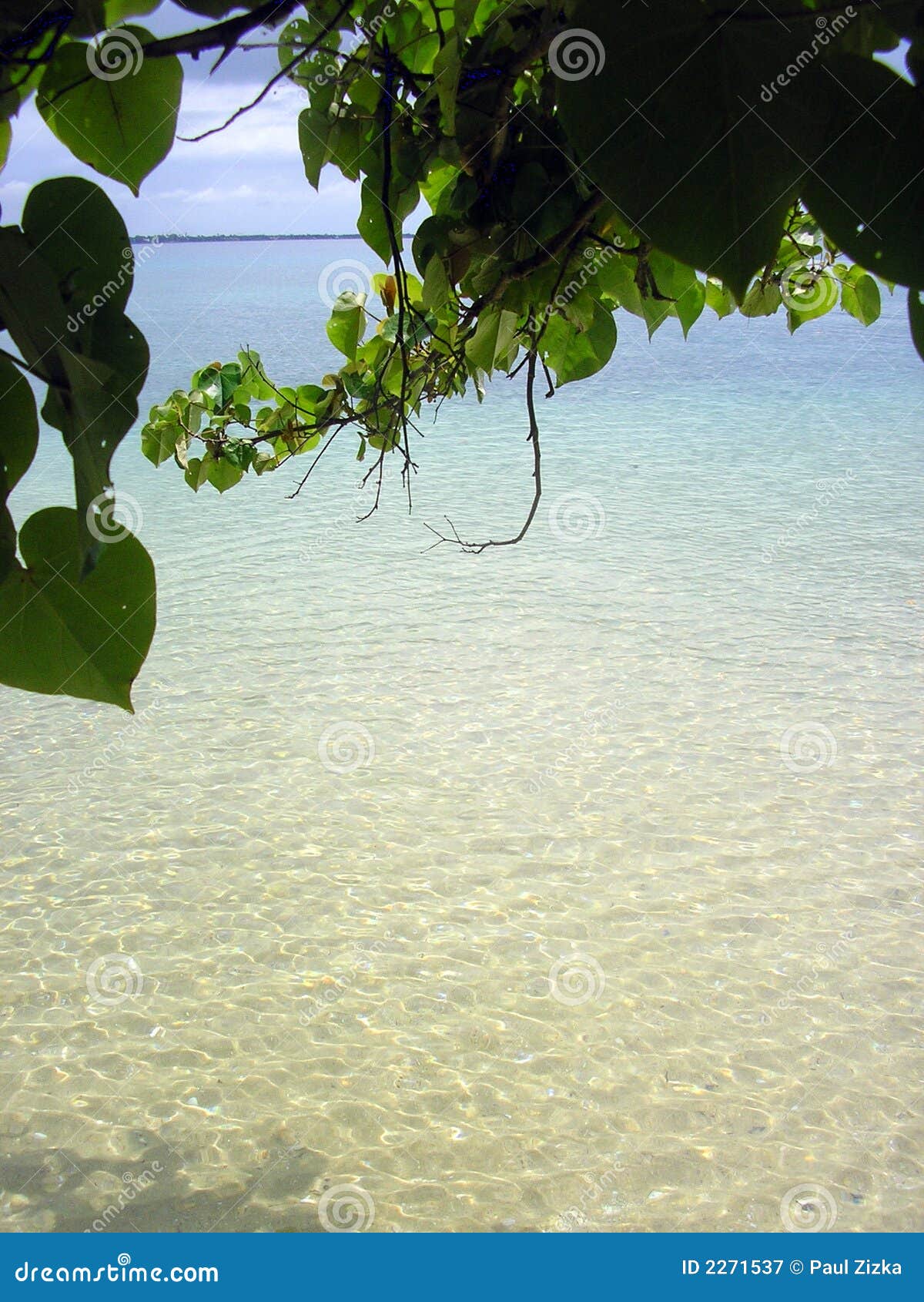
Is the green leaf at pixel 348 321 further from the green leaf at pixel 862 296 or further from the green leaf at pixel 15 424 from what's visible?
the green leaf at pixel 15 424

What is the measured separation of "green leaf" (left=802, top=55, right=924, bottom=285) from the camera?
160mm

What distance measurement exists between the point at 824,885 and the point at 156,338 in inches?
604

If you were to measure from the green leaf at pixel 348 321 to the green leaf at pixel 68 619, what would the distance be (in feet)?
3.42

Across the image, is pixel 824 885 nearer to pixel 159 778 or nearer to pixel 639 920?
pixel 639 920

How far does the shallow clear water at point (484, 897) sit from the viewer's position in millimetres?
2367

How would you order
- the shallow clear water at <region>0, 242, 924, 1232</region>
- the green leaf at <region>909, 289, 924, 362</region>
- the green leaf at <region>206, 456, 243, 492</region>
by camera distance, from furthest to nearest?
the shallow clear water at <region>0, 242, 924, 1232</region> → the green leaf at <region>206, 456, 243, 492</region> → the green leaf at <region>909, 289, 924, 362</region>

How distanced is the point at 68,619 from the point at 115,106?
16 cm

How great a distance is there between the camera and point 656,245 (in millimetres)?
175

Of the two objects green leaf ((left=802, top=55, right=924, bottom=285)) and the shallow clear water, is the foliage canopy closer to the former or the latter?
green leaf ((left=802, top=55, right=924, bottom=285))

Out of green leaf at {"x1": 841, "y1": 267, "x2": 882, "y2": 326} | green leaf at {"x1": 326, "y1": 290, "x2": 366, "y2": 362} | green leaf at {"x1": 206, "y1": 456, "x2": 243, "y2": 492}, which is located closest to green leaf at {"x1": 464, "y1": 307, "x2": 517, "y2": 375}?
green leaf at {"x1": 841, "y1": 267, "x2": 882, "y2": 326}

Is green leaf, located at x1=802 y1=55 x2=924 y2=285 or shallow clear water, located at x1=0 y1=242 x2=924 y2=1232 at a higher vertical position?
green leaf, located at x1=802 y1=55 x2=924 y2=285

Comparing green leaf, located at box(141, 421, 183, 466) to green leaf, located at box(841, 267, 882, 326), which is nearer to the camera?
green leaf, located at box(841, 267, 882, 326)

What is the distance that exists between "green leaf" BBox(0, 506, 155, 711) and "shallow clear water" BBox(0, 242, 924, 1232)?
2.32 m

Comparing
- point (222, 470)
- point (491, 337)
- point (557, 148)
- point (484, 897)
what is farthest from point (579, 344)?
point (484, 897)
